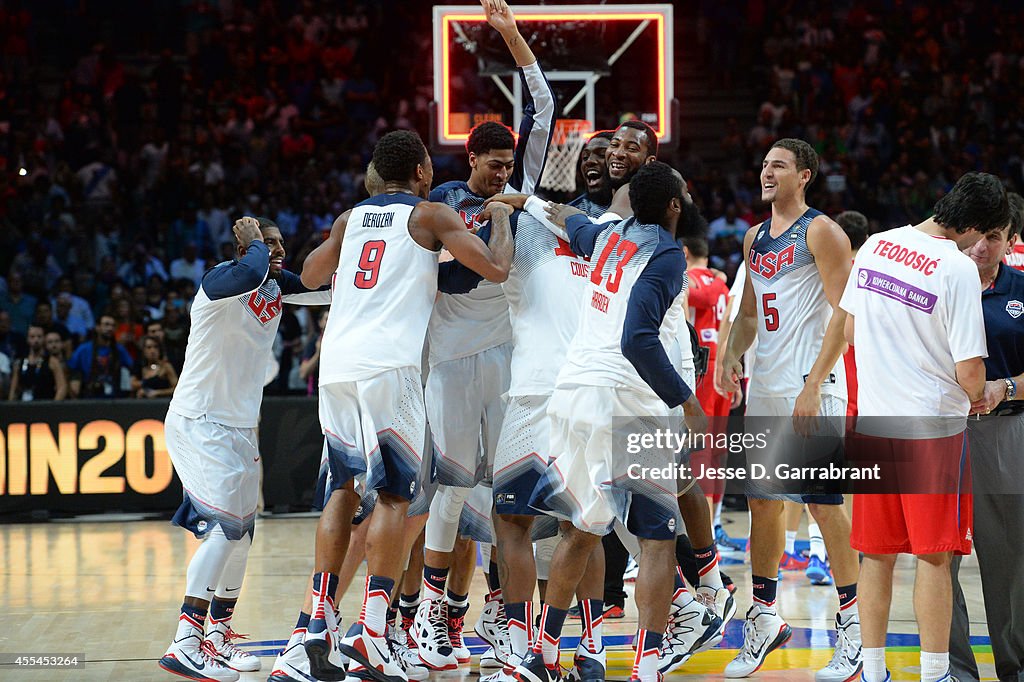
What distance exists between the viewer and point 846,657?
6.00m

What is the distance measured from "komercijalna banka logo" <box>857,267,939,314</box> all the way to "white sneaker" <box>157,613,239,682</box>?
3506 mm

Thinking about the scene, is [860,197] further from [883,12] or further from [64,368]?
[64,368]

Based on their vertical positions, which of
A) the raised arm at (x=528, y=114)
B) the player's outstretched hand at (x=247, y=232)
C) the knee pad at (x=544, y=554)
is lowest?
the knee pad at (x=544, y=554)

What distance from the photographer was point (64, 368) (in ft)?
39.4

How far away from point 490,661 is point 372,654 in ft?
3.70

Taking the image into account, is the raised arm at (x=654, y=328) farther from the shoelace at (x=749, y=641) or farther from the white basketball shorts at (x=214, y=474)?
the white basketball shorts at (x=214, y=474)

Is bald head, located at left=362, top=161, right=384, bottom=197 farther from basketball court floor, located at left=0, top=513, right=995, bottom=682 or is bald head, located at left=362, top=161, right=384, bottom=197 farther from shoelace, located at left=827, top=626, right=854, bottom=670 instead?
shoelace, located at left=827, top=626, right=854, bottom=670

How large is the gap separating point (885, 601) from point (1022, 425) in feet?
3.56

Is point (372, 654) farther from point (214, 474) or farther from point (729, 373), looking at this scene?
point (729, 373)

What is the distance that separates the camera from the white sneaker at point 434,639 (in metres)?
6.23

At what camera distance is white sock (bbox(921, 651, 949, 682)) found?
5059 millimetres

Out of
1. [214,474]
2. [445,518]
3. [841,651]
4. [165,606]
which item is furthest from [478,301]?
[165,606]

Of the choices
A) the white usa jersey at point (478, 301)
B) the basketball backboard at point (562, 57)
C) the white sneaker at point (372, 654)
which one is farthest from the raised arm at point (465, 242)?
the basketball backboard at point (562, 57)

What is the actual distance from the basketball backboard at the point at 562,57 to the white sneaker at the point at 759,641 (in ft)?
18.8
